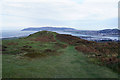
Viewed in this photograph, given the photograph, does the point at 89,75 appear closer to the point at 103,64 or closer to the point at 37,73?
the point at 103,64

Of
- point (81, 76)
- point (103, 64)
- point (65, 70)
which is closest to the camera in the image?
point (81, 76)

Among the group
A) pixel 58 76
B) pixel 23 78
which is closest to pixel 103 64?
pixel 58 76

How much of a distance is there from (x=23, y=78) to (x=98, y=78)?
530 centimetres

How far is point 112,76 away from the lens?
7453 millimetres

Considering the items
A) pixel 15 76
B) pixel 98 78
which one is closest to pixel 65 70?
pixel 98 78

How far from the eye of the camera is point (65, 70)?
8.62m

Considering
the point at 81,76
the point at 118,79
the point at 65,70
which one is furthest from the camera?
the point at 65,70

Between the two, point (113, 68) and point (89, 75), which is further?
point (113, 68)

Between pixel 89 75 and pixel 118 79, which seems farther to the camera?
pixel 89 75

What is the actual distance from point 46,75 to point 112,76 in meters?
4.85

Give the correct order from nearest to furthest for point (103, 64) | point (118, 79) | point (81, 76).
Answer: point (118, 79), point (81, 76), point (103, 64)

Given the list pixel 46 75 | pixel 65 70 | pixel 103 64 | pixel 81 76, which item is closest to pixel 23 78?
pixel 46 75

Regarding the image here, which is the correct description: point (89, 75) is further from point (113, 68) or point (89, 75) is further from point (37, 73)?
point (37, 73)

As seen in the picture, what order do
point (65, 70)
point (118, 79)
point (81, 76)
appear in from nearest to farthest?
point (118, 79), point (81, 76), point (65, 70)
